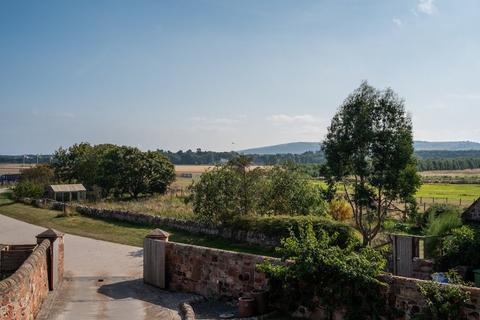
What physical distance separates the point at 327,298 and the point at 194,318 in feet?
9.73

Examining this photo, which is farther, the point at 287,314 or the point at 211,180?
the point at 211,180

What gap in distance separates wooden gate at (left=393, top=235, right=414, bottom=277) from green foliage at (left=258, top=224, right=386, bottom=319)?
13.8 ft

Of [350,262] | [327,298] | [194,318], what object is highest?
[350,262]

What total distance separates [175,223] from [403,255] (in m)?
14.4

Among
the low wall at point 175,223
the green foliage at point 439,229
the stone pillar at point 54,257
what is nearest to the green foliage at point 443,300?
the green foliage at point 439,229

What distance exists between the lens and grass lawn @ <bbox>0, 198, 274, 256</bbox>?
22159mm

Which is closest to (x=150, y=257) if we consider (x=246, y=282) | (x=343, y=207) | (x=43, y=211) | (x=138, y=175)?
(x=246, y=282)

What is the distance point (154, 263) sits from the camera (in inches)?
568

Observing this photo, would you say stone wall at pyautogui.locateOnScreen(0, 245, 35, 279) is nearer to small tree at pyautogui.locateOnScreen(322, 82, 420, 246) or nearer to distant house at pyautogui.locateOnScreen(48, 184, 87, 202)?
small tree at pyautogui.locateOnScreen(322, 82, 420, 246)

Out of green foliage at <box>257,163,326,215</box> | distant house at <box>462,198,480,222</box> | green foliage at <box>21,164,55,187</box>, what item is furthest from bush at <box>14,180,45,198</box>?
distant house at <box>462,198,480,222</box>

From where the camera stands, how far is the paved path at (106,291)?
38.3 feet

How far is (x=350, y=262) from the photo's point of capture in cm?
1013

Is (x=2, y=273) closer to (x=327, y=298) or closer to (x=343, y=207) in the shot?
(x=327, y=298)

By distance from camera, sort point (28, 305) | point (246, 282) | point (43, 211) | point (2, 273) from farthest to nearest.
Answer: point (43, 211)
point (2, 273)
point (246, 282)
point (28, 305)
